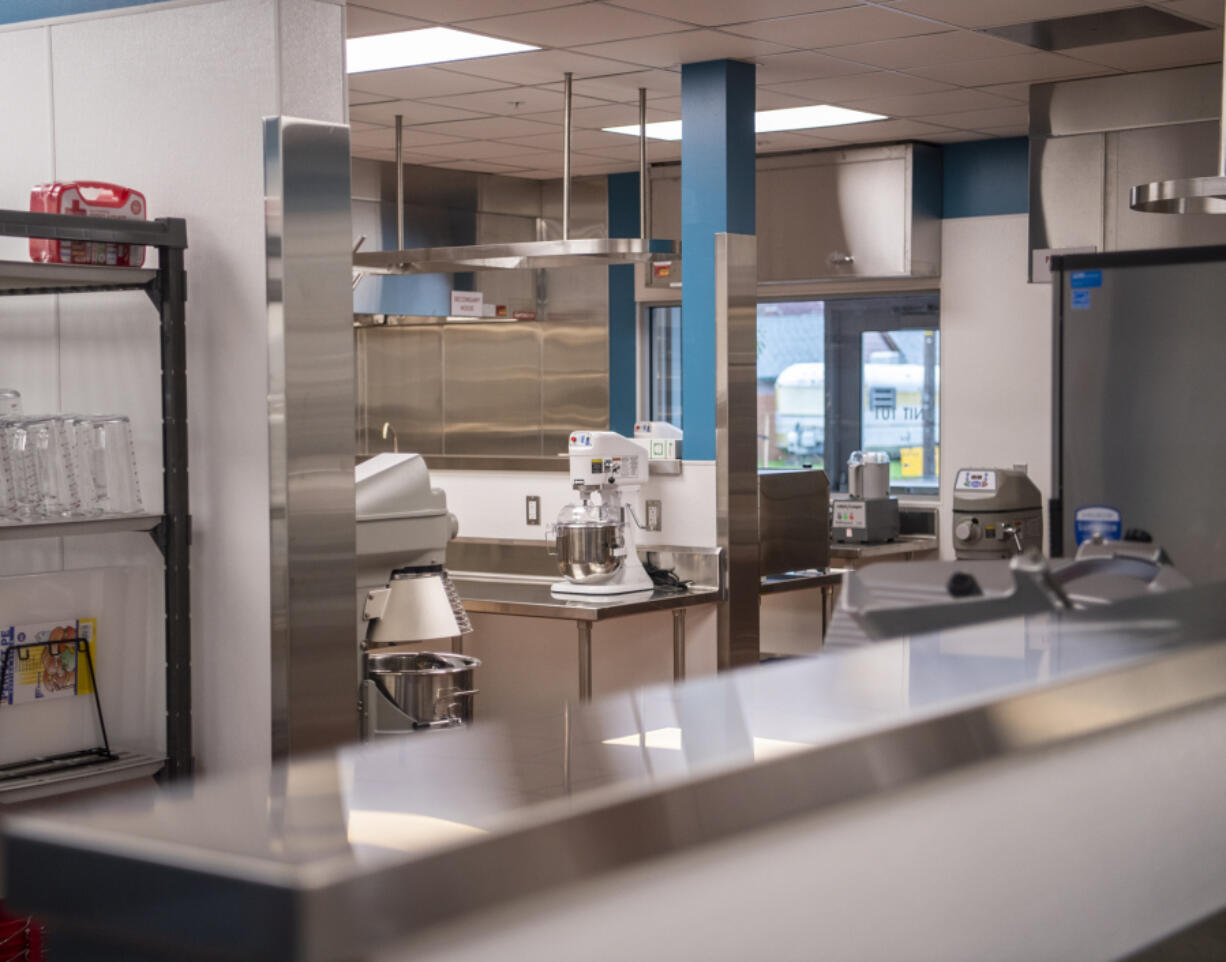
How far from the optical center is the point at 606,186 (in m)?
9.08

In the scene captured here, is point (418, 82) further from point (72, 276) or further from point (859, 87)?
point (72, 276)

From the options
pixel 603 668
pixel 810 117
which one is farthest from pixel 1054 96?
pixel 603 668

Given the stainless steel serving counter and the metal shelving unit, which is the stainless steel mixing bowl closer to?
the metal shelving unit

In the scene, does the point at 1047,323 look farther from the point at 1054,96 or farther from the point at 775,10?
the point at 775,10

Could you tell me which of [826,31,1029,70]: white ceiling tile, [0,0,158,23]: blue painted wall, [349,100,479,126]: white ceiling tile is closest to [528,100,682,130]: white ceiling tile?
[349,100,479,126]: white ceiling tile

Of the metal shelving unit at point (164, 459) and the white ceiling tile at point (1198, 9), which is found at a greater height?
the white ceiling tile at point (1198, 9)

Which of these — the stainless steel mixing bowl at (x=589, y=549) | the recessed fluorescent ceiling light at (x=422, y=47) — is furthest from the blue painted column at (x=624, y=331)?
the stainless steel mixing bowl at (x=589, y=549)

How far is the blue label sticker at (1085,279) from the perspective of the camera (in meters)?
2.04

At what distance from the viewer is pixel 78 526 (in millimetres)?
3104

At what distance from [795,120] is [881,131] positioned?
554 mm

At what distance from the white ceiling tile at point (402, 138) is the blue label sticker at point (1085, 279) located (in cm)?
566

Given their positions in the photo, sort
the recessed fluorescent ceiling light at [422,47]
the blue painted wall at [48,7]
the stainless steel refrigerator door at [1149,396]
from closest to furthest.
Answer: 1. the stainless steel refrigerator door at [1149,396]
2. the blue painted wall at [48,7]
3. the recessed fluorescent ceiling light at [422,47]

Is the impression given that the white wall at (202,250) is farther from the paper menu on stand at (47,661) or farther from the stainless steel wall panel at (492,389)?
the stainless steel wall panel at (492,389)

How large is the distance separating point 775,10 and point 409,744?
171 inches
